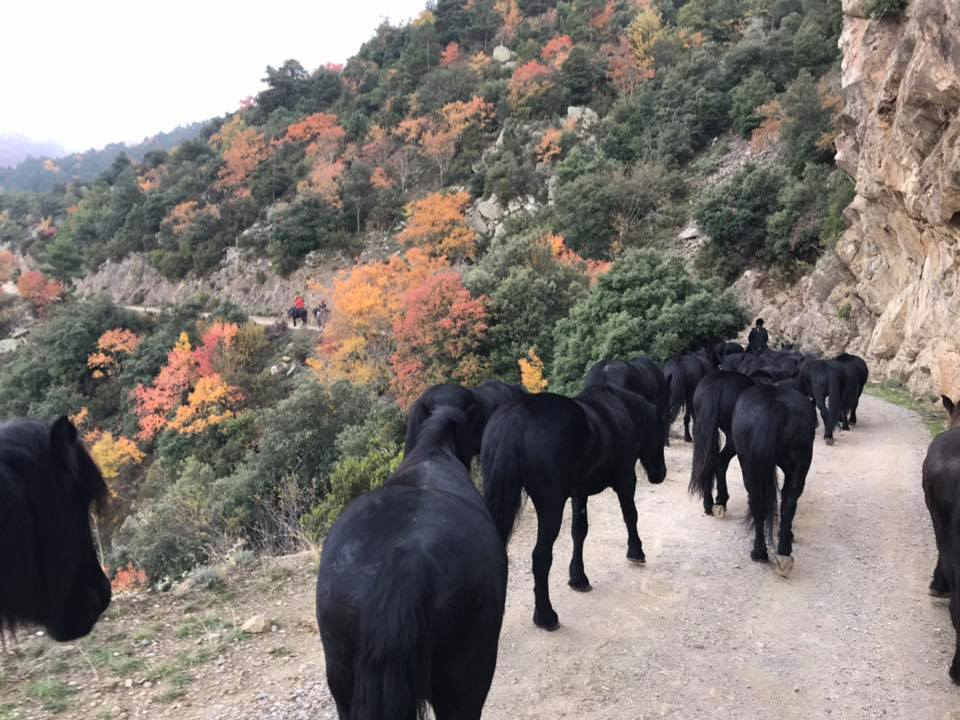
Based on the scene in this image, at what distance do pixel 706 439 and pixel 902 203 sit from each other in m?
12.4

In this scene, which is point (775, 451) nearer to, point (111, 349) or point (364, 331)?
point (364, 331)

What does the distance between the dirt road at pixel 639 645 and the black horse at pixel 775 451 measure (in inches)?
20.8

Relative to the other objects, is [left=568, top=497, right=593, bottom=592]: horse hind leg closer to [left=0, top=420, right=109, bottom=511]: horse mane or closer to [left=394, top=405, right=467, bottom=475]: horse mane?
[left=394, top=405, right=467, bottom=475]: horse mane

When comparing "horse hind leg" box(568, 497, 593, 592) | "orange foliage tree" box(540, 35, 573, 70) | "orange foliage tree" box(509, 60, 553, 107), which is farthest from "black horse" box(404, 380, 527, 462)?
"orange foliage tree" box(540, 35, 573, 70)

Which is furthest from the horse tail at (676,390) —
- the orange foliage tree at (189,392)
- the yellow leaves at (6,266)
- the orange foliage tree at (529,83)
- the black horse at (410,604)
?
the yellow leaves at (6,266)

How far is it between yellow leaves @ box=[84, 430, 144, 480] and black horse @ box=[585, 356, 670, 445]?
24226 millimetres

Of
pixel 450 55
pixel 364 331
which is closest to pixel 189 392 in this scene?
pixel 364 331

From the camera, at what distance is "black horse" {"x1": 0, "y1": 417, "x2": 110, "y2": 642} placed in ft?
8.13

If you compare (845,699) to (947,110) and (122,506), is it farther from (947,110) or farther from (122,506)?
(122,506)

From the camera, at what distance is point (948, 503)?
386 cm

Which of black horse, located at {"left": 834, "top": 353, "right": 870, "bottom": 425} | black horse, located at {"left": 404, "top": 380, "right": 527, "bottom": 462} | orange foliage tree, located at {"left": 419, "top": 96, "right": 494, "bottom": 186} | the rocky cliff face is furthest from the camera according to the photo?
orange foliage tree, located at {"left": 419, "top": 96, "right": 494, "bottom": 186}

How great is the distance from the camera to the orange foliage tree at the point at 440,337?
20359 millimetres

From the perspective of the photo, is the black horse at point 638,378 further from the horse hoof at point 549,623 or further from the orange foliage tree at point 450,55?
the orange foliage tree at point 450,55

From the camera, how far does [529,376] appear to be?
18.5m
